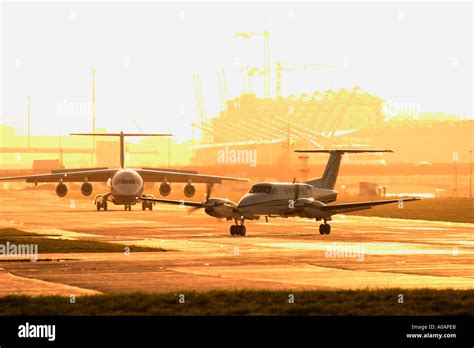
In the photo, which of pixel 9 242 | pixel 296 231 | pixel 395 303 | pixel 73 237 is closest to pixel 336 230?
pixel 296 231

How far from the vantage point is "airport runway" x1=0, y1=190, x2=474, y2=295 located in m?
33.2

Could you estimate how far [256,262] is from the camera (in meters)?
41.7

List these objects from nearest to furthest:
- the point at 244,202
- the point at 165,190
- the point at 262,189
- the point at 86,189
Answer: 1. the point at 244,202
2. the point at 262,189
3. the point at 86,189
4. the point at 165,190

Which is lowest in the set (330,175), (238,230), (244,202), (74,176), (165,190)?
(238,230)

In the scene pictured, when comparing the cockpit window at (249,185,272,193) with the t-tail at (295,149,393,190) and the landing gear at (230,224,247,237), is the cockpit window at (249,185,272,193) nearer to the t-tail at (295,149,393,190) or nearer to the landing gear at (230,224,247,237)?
the landing gear at (230,224,247,237)

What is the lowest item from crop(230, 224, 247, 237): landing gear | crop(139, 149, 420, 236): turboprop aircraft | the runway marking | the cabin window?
the runway marking

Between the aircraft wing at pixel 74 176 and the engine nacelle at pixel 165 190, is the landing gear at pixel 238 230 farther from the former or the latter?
the aircraft wing at pixel 74 176

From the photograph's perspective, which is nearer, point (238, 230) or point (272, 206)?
point (238, 230)

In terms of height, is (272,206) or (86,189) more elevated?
(86,189)

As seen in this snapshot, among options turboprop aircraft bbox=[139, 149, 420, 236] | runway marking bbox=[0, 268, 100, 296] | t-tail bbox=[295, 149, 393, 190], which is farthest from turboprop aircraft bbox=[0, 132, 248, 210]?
runway marking bbox=[0, 268, 100, 296]

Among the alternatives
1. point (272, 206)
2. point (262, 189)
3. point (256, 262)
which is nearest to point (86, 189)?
point (262, 189)

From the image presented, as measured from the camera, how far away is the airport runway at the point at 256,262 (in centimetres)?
3319

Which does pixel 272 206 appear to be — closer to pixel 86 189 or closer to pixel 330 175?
pixel 330 175

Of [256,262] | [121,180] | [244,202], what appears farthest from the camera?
[121,180]
